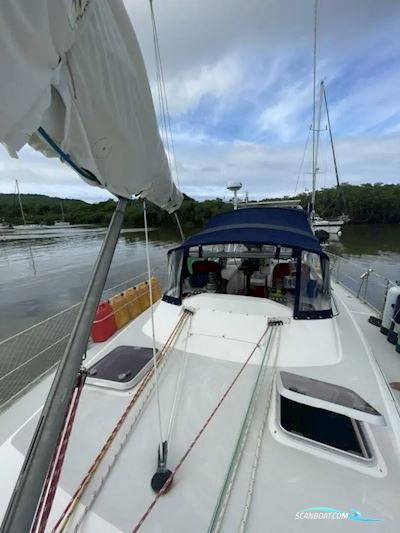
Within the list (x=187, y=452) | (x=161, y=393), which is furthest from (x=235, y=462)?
(x=161, y=393)

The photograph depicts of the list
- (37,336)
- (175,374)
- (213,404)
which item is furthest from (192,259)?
(37,336)

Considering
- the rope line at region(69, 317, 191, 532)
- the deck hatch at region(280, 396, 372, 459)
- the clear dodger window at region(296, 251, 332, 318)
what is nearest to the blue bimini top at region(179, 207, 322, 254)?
the clear dodger window at region(296, 251, 332, 318)

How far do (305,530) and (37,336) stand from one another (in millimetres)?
5863

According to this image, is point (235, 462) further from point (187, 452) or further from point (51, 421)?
point (51, 421)

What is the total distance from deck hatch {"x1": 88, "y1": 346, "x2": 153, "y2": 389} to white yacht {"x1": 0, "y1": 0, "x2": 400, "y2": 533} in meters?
0.02

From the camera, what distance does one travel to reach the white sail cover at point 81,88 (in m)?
0.65

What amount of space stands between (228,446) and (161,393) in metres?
0.67

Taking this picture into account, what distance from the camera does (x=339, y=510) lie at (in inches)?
53.0

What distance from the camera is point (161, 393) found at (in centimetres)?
216

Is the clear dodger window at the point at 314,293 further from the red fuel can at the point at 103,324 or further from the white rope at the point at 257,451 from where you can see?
the red fuel can at the point at 103,324

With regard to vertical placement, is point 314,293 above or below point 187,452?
above

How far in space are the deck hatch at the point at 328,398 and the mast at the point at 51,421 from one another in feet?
4.23

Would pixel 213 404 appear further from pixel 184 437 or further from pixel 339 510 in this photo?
pixel 339 510

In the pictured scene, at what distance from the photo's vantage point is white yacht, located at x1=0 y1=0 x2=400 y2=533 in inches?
32.2
